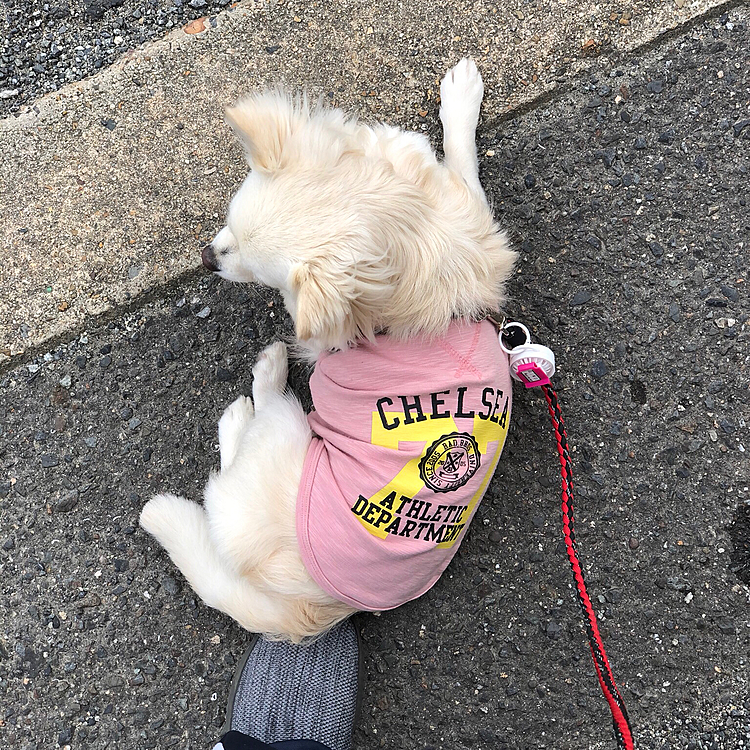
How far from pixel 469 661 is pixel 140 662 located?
1260mm

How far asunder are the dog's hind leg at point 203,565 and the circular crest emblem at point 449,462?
0.64 metres

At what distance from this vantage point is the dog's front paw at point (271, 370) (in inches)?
87.4

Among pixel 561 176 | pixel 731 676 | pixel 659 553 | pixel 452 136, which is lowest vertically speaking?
pixel 731 676

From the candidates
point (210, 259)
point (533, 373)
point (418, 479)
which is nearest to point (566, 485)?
point (533, 373)

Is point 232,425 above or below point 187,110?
below

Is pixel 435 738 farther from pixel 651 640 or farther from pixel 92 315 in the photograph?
pixel 92 315

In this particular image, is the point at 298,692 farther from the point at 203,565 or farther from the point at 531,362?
the point at 531,362

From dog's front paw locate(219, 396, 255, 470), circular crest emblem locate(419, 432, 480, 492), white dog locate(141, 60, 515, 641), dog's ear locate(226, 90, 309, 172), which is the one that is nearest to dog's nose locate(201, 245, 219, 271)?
white dog locate(141, 60, 515, 641)

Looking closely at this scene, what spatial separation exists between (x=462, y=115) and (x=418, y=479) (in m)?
1.35

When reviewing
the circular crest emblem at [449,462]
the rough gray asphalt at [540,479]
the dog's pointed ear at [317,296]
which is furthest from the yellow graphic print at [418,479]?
the rough gray asphalt at [540,479]

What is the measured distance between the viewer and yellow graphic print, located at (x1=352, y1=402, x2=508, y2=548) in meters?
1.67

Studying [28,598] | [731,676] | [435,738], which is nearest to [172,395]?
[28,598]

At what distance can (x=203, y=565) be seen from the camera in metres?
2.01

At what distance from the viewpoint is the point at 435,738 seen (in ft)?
7.46
